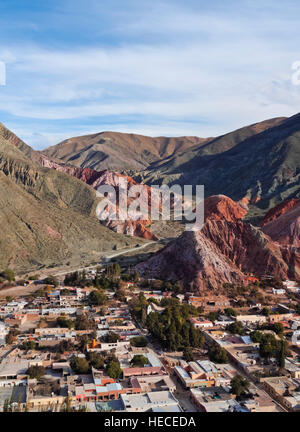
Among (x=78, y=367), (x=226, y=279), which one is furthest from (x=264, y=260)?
(x=78, y=367)

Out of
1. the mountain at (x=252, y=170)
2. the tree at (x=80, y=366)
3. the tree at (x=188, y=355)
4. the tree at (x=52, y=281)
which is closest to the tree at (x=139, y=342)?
the tree at (x=188, y=355)

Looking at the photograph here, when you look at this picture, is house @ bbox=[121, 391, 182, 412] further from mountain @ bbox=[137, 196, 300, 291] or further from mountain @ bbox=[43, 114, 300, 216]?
mountain @ bbox=[43, 114, 300, 216]

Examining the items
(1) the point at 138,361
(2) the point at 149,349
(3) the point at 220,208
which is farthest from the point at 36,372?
(3) the point at 220,208

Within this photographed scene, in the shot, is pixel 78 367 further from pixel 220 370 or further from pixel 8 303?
pixel 8 303

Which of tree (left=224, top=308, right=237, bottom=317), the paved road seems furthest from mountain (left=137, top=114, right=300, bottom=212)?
tree (left=224, top=308, right=237, bottom=317)

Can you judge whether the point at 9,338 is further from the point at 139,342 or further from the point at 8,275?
the point at 8,275

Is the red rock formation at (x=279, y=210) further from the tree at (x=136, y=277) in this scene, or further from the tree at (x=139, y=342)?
the tree at (x=139, y=342)

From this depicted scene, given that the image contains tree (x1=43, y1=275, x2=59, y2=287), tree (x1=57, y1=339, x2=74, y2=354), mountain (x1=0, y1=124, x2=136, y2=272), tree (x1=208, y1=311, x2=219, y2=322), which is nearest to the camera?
tree (x1=57, y1=339, x2=74, y2=354)
